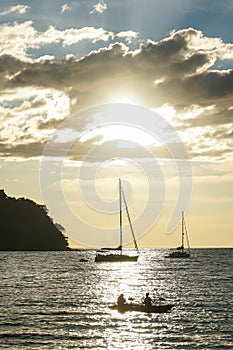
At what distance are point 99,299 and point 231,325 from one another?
30.0m

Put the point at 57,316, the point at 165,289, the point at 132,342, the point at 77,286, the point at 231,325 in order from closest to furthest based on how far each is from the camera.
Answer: the point at 132,342, the point at 231,325, the point at 57,316, the point at 165,289, the point at 77,286

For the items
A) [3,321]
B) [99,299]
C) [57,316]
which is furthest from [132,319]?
[99,299]

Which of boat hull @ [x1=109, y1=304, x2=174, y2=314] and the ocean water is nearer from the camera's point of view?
the ocean water

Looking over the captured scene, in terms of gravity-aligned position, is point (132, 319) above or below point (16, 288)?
below

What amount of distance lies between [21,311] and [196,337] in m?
25.4

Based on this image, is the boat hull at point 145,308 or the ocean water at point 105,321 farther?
the boat hull at point 145,308

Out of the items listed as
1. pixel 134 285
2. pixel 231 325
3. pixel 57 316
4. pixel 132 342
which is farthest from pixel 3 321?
pixel 134 285

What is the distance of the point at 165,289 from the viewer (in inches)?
4190

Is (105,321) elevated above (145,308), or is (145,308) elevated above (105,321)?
(145,308)

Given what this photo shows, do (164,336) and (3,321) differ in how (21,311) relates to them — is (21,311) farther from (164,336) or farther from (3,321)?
(164,336)

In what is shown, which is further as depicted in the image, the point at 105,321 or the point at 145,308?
the point at 145,308

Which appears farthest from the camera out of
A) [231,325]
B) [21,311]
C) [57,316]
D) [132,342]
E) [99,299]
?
[99,299]

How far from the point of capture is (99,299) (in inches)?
3482

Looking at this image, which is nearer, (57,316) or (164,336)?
(164,336)
